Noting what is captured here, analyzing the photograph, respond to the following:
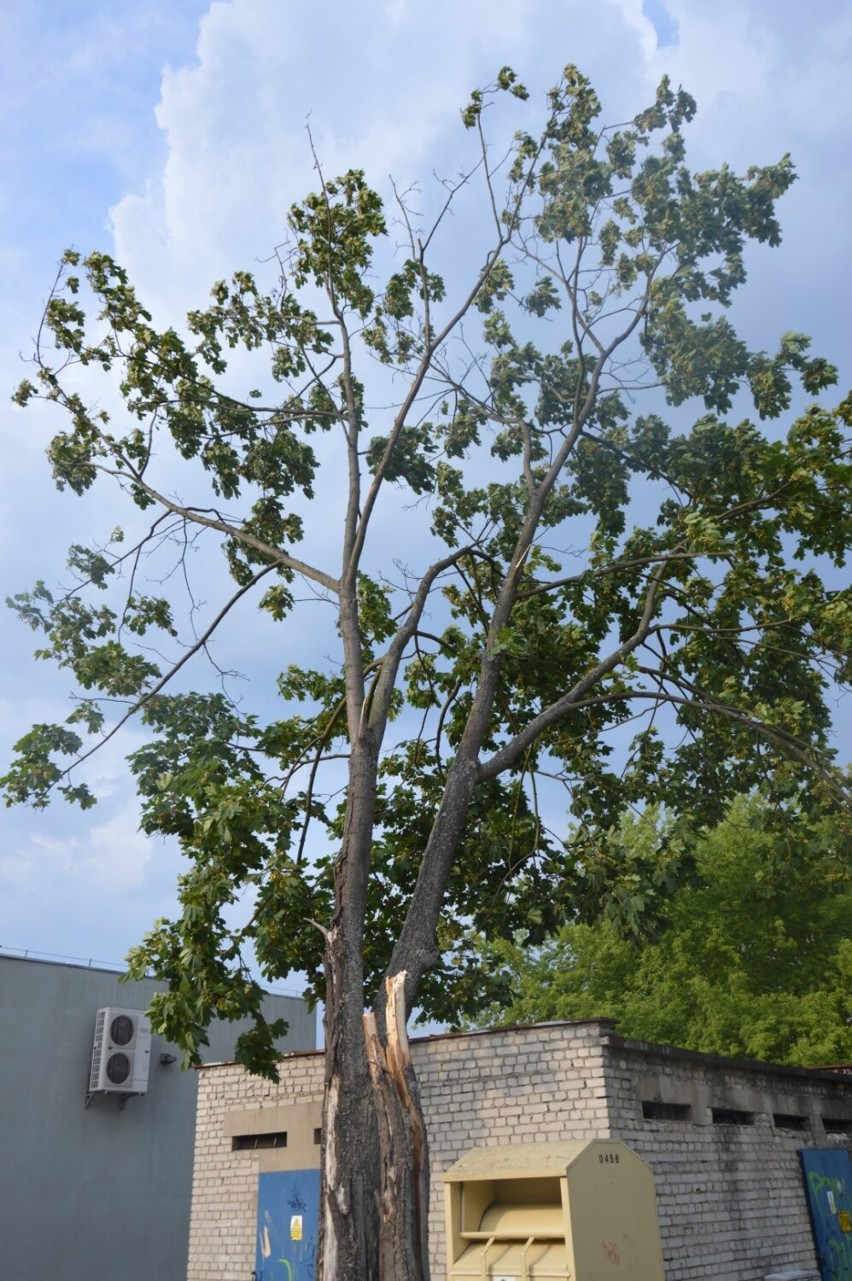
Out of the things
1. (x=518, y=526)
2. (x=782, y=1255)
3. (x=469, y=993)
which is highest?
(x=518, y=526)

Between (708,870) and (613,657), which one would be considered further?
(708,870)

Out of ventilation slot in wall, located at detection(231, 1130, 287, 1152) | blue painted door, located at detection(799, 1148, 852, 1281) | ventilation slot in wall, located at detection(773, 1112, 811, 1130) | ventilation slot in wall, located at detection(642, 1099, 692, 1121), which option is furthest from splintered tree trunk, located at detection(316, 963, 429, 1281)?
blue painted door, located at detection(799, 1148, 852, 1281)

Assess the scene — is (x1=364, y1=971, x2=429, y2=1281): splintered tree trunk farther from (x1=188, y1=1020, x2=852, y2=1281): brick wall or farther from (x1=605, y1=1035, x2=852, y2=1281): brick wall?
(x1=605, y1=1035, x2=852, y2=1281): brick wall

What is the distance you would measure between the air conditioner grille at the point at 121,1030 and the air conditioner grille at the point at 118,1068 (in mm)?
250

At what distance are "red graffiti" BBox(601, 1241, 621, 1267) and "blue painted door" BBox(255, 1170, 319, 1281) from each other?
5104 millimetres

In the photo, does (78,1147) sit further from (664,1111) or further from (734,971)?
(734,971)

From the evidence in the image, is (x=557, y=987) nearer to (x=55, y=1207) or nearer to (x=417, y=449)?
(x=55, y=1207)

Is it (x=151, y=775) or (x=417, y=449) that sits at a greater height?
(x=417, y=449)

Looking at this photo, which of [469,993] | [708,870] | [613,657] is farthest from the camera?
[708,870]

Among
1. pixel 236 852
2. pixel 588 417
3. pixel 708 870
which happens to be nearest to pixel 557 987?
pixel 708 870

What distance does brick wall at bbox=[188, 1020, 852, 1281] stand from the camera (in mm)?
11609

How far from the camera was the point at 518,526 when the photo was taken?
52.6ft

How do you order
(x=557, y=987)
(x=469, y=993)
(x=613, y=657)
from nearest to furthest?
(x=613, y=657)
(x=469, y=993)
(x=557, y=987)

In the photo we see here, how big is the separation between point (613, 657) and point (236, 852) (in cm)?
490
